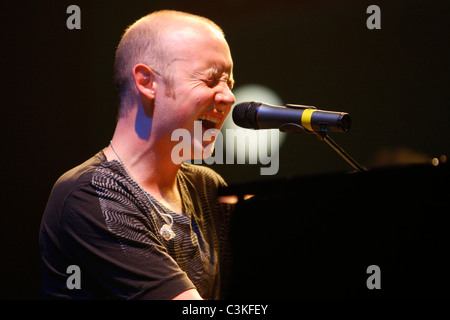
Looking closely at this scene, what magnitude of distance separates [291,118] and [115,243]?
0.58 metres

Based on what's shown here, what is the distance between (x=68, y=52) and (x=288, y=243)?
1.55 m

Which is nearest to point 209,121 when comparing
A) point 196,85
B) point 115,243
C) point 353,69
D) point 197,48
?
point 196,85

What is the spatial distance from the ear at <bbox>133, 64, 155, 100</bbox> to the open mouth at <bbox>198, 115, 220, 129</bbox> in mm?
173

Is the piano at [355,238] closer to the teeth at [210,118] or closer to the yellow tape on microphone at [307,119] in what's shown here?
the yellow tape on microphone at [307,119]

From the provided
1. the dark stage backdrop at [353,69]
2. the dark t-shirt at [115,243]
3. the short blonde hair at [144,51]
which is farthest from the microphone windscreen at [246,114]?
the dark stage backdrop at [353,69]

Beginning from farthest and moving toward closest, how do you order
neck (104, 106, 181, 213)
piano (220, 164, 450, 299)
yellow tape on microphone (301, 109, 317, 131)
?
neck (104, 106, 181, 213) < yellow tape on microphone (301, 109, 317, 131) < piano (220, 164, 450, 299)

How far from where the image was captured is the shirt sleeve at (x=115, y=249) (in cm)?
120

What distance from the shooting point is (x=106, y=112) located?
2365 mm

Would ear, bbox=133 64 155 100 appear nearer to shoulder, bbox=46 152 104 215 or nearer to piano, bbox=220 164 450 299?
shoulder, bbox=46 152 104 215

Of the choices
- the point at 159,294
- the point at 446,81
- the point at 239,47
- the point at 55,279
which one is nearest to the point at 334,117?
the point at 159,294

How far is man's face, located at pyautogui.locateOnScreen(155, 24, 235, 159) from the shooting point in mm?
1416

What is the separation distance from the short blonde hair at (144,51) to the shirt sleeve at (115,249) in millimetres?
352

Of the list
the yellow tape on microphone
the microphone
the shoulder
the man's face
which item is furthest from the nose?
the shoulder
